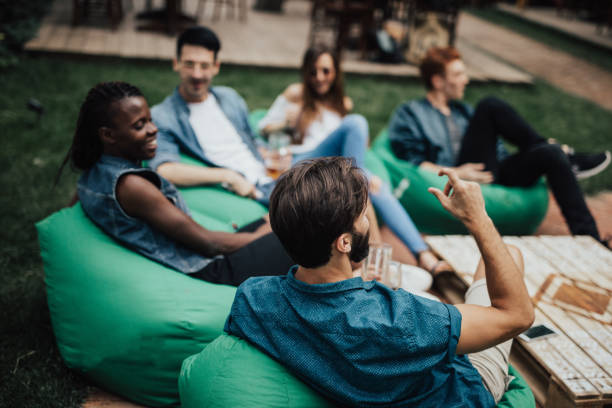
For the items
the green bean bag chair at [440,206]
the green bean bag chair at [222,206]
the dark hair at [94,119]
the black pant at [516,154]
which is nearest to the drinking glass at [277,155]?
the green bean bag chair at [222,206]

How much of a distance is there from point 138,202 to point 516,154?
8.29ft

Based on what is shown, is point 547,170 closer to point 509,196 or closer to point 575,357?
point 509,196

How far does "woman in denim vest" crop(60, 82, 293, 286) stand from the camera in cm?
191

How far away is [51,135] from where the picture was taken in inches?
165

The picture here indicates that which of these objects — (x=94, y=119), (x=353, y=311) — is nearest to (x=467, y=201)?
(x=353, y=311)

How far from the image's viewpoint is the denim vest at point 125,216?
191 cm

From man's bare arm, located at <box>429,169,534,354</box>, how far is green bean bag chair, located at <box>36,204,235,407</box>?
0.98m

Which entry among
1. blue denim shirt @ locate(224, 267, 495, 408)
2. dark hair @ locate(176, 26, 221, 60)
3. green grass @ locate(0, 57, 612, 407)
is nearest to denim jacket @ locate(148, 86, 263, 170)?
dark hair @ locate(176, 26, 221, 60)

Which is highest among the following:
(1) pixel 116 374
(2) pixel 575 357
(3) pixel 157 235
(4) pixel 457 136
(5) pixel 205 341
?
(4) pixel 457 136

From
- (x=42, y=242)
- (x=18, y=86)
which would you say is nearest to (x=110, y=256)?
(x=42, y=242)

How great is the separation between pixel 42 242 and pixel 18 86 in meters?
3.59

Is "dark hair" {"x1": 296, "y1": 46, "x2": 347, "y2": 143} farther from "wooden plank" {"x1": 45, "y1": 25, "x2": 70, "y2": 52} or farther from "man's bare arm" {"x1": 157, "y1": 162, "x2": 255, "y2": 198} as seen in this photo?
"wooden plank" {"x1": 45, "y1": 25, "x2": 70, "y2": 52}

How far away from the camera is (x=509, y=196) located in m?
3.26

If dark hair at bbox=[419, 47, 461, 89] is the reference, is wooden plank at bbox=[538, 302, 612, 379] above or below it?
below
